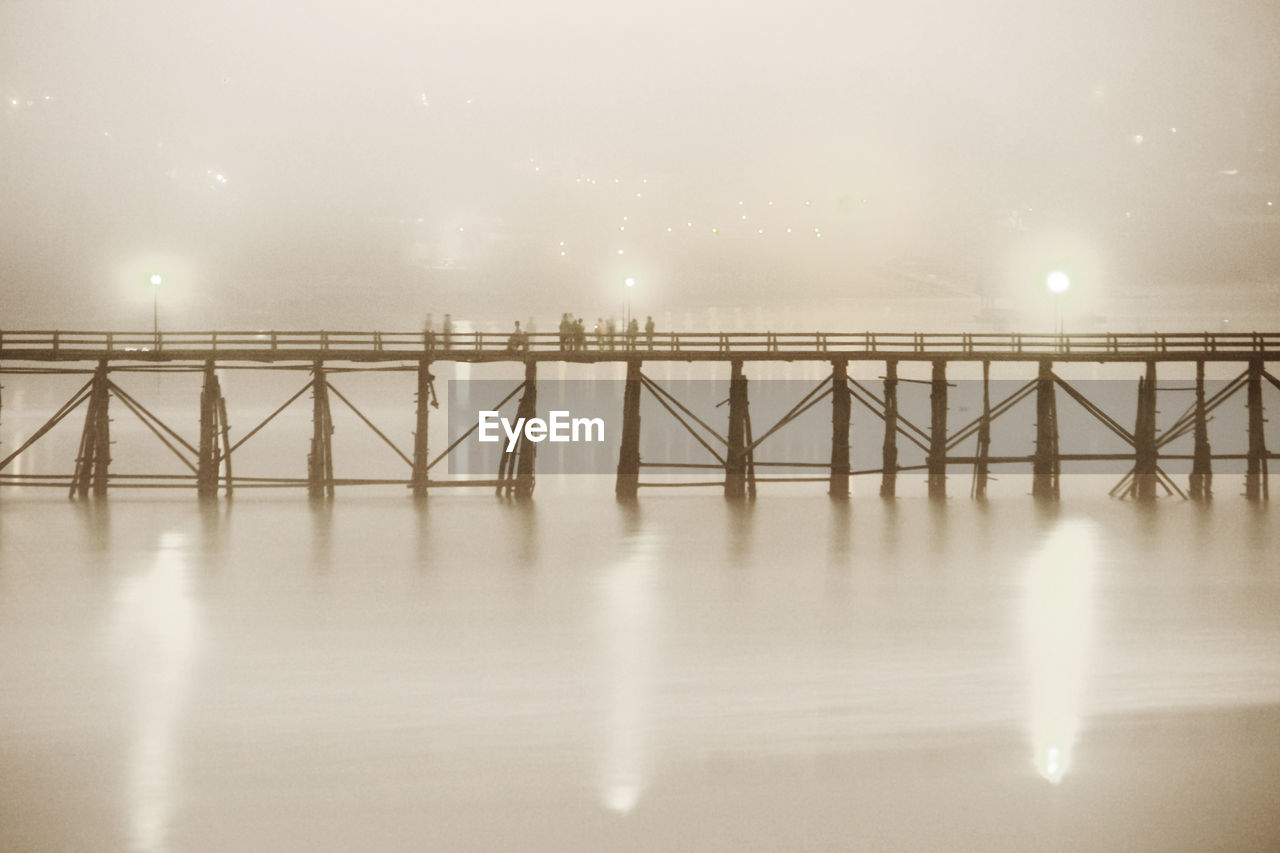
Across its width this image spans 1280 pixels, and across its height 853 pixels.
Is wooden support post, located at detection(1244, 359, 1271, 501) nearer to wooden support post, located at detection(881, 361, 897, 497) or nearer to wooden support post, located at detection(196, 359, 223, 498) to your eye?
wooden support post, located at detection(881, 361, 897, 497)

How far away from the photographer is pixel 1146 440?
39.0m

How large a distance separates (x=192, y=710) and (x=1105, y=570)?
1913 cm

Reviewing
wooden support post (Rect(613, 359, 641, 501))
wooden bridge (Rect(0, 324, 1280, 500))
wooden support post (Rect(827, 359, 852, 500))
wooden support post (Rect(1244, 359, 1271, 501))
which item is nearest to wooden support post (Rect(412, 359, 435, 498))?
wooden bridge (Rect(0, 324, 1280, 500))

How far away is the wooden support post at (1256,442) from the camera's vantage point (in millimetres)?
38062

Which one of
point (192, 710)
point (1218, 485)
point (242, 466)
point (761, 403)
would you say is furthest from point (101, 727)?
point (761, 403)

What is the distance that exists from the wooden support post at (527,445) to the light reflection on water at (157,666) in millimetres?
8393

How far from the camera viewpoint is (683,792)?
14023mm

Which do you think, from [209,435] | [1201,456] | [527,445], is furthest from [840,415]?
[209,435]

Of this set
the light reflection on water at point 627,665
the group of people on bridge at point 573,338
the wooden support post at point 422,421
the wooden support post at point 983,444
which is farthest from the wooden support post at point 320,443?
the wooden support post at point 983,444

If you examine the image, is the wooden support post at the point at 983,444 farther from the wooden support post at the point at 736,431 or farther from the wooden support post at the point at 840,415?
the wooden support post at the point at 736,431

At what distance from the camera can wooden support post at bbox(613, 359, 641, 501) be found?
36.3 metres

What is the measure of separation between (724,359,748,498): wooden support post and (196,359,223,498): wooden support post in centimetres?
1223

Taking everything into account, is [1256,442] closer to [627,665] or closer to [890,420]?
[890,420]

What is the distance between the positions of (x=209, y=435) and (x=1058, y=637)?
21.4 metres
